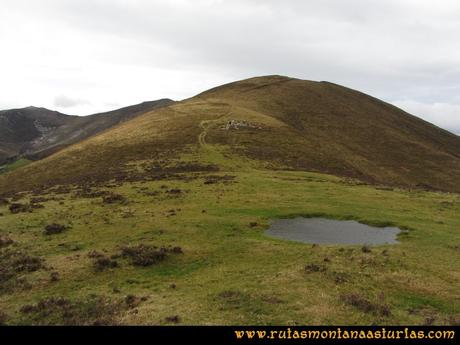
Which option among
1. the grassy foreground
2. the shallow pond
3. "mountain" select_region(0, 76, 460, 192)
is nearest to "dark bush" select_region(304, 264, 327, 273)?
the grassy foreground

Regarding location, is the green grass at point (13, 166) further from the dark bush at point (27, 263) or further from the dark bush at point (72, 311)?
the dark bush at point (72, 311)

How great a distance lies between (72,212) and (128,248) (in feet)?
51.8

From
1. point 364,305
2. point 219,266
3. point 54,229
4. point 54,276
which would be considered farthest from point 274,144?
point 364,305

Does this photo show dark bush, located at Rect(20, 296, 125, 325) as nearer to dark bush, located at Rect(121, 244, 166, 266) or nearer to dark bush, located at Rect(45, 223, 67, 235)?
dark bush, located at Rect(121, 244, 166, 266)

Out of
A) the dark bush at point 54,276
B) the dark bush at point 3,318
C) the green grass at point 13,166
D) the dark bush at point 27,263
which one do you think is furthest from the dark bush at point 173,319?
the green grass at point 13,166

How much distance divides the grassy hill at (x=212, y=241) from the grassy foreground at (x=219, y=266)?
10 centimetres

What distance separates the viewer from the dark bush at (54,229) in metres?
32.9

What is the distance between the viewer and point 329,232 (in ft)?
108

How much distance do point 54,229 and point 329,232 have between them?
22000 mm

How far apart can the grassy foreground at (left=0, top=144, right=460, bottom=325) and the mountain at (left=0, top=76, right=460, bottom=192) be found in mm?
24835
